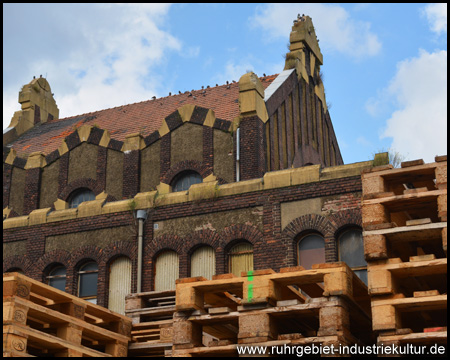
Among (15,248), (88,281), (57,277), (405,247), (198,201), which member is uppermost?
(198,201)

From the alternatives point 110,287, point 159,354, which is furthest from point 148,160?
point 159,354

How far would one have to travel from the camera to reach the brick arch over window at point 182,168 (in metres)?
25.3

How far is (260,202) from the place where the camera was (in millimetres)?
20719

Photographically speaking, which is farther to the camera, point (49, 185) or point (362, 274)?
point (49, 185)

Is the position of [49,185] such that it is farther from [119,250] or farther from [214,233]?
[214,233]

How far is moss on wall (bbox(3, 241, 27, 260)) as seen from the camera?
931 inches

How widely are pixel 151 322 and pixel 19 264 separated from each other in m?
7.37

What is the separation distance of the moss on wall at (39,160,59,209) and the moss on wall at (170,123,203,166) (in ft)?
15.5

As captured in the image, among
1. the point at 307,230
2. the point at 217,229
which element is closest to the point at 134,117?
the point at 217,229

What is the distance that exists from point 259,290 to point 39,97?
24.2 metres

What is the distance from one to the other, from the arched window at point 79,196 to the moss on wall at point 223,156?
5.09 metres

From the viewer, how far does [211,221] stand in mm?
21188

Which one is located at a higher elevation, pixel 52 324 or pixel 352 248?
pixel 352 248

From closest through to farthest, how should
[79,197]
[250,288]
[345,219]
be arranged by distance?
1. [250,288]
2. [345,219]
3. [79,197]
